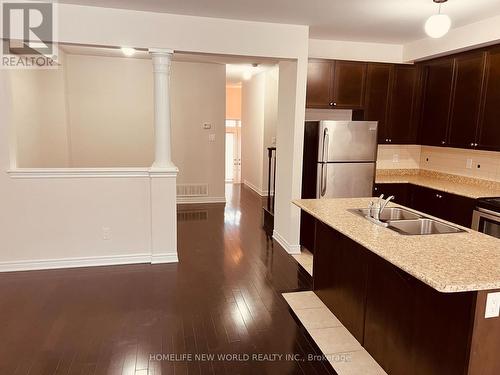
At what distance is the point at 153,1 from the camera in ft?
11.1

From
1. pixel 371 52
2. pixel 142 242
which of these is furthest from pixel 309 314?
pixel 371 52

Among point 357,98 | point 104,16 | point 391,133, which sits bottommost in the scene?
point 391,133

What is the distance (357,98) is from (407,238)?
295 centimetres

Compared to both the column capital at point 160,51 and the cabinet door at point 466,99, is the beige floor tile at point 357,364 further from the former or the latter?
the column capital at point 160,51

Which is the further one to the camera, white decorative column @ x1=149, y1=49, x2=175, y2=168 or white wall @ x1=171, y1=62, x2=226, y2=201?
white wall @ x1=171, y1=62, x2=226, y2=201

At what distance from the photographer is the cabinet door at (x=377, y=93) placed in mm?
4715

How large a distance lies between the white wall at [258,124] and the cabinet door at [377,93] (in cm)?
245

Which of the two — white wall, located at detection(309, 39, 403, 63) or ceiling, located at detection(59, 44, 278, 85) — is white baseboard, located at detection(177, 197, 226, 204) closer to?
ceiling, located at detection(59, 44, 278, 85)

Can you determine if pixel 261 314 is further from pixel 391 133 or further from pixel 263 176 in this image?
pixel 263 176

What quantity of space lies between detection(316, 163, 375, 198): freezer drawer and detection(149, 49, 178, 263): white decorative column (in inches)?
68.3

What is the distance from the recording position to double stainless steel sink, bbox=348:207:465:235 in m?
2.50

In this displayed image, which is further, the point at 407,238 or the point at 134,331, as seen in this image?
the point at 134,331

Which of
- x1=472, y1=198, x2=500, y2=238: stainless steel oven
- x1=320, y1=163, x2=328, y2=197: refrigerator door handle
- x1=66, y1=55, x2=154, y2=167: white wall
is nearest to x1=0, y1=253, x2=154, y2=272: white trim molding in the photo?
x1=320, y1=163, x2=328, y2=197: refrigerator door handle

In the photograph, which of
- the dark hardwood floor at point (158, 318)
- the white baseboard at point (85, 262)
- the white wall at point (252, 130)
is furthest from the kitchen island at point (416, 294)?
the white wall at point (252, 130)
